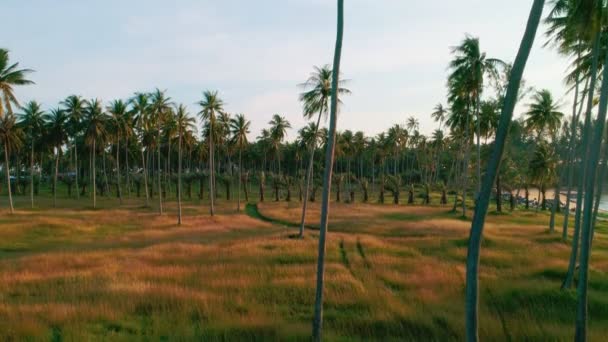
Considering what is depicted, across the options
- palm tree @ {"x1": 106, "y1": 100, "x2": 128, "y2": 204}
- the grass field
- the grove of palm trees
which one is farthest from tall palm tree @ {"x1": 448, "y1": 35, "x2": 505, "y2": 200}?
palm tree @ {"x1": 106, "y1": 100, "x2": 128, "y2": 204}

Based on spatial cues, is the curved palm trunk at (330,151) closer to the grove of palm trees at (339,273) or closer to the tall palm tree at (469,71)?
the grove of palm trees at (339,273)

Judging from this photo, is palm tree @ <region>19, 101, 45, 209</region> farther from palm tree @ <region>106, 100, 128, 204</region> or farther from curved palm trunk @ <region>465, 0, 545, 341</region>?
curved palm trunk @ <region>465, 0, 545, 341</region>

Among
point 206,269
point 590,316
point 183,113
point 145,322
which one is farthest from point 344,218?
point 145,322

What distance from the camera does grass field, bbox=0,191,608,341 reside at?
11250 mm

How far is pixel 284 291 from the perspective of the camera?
15492 millimetres

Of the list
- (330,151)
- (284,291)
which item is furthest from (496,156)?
(284,291)

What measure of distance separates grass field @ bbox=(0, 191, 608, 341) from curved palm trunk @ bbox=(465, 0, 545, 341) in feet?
11.8

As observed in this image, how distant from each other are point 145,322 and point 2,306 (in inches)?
200

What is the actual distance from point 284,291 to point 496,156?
10.6 m

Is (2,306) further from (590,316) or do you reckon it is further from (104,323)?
(590,316)

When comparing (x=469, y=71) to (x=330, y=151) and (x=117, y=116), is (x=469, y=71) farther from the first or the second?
(x=117, y=116)

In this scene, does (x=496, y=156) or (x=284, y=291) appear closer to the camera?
(x=496, y=156)

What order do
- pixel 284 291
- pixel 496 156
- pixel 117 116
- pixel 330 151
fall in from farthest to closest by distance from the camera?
pixel 117 116 → pixel 284 291 → pixel 330 151 → pixel 496 156

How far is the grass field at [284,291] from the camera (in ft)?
36.9
